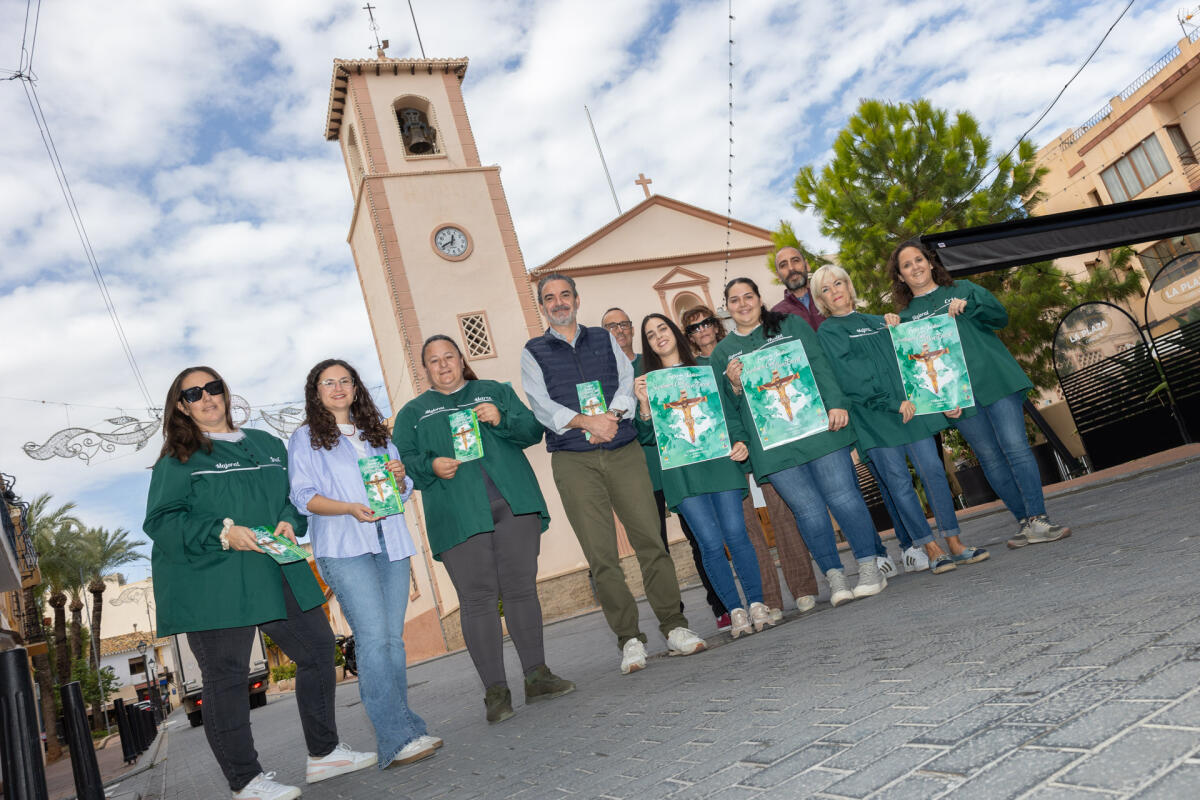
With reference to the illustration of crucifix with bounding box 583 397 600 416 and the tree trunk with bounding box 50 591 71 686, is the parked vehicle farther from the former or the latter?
the illustration of crucifix with bounding box 583 397 600 416

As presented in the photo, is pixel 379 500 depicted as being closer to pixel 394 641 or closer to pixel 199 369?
pixel 394 641

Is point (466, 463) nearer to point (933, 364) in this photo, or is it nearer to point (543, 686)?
point (543, 686)

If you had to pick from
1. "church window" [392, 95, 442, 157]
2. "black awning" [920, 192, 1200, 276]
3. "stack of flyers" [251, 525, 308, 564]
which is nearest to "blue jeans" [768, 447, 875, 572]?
"stack of flyers" [251, 525, 308, 564]

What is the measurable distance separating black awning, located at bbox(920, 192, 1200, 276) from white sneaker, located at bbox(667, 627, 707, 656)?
4087 millimetres

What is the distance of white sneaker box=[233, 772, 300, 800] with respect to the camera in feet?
11.7

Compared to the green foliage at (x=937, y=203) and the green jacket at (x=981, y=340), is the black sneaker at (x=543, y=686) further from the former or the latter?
the green foliage at (x=937, y=203)

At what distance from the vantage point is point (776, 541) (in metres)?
5.42

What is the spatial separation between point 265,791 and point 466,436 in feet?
5.95

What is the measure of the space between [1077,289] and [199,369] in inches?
586

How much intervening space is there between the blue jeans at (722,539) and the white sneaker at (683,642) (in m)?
0.34

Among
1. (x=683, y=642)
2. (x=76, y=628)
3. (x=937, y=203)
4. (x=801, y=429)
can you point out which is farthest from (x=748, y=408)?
(x=76, y=628)

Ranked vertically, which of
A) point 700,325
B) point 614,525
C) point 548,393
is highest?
point 700,325

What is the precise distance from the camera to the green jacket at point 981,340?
5.13m

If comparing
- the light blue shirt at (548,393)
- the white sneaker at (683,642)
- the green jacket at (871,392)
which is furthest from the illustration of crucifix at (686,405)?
the white sneaker at (683,642)
